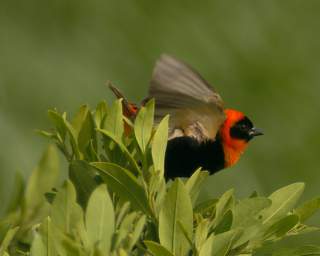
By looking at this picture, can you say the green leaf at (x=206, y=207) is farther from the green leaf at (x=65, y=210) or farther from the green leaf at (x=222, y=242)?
the green leaf at (x=65, y=210)

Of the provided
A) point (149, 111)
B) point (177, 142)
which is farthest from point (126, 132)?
point (177, 142)

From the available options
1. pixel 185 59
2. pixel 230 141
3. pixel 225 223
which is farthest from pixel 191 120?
pixel 185 59

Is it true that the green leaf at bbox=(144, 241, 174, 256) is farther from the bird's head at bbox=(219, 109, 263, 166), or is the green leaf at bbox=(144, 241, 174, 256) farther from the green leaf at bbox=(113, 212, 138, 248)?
the bird's head at bbox=(219, 109, 263, 166)

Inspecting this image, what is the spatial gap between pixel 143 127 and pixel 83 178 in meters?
0.09

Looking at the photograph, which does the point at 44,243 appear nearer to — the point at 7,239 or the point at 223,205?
the point at 7,239

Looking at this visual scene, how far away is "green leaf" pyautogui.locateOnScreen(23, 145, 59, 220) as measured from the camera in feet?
2.46

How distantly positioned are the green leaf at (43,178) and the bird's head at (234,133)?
3.56 ft

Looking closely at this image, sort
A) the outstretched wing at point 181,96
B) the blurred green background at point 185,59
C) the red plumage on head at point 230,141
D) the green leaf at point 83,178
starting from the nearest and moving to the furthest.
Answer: the green leaf at point 83,178 → the outstretched wing at point 181,96 → the red plumage on head at point 230,141 → the blurred green background at point 185,59

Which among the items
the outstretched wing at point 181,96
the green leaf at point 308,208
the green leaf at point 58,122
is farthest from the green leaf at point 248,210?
the outstretched wing at point 181,96

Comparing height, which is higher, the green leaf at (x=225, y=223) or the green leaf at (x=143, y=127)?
the green leaf at (x=143, y=127)

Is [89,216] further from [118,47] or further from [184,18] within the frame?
[184,18]

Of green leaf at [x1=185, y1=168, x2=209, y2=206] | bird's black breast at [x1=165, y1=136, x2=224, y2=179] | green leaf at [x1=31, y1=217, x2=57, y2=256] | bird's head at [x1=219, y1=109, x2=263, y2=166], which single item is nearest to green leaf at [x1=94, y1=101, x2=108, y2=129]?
green leaf at [x1=185, y1=168, x2=209, y2=206]

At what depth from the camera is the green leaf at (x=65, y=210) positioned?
0.81m

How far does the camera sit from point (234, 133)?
1.96m
